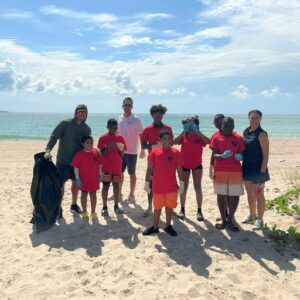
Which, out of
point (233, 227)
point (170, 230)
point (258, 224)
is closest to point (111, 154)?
point (170, 230)

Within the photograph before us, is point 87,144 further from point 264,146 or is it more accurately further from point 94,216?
point 264,146

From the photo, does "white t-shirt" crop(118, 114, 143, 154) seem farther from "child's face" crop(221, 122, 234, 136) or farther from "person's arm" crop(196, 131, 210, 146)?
"child's face" crop(221, 122, 234, 136)

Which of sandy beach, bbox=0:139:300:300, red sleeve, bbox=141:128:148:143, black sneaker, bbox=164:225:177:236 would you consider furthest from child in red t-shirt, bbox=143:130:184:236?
red sleeve, bbox=141:128:148:143

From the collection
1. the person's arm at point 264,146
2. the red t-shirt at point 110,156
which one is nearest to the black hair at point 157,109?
the red t-shirt at point 110,156

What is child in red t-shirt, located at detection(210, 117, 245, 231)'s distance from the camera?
5.89 metres

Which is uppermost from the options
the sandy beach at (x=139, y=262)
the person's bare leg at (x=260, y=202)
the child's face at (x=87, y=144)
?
the child's face at (x=87, y=144)

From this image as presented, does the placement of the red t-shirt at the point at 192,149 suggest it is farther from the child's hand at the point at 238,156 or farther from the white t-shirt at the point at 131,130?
the white t-shirt at the point at 131,130

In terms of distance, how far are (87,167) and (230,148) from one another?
2654 millimetres

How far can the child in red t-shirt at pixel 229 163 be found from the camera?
5.89m

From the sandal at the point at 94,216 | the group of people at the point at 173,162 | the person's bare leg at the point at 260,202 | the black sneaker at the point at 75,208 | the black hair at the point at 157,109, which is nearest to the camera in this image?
the group of people at the point at 173,162

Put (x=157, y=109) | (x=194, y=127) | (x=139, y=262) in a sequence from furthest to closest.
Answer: (x=157, y=109)
(x=194, y=127)
(x=139, y=262)

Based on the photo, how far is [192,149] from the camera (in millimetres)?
6398

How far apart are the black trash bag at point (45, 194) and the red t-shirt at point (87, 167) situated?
453 millimetres

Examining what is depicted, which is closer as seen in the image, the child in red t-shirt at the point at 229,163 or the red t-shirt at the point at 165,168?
the red t-shirt at the point at 165,168
